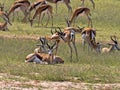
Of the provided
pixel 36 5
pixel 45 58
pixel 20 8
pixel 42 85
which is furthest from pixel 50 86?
pixel 36 5

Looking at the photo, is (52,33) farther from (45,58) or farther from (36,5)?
(36,5)

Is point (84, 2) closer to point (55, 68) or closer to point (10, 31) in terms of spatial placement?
point (10, 31)

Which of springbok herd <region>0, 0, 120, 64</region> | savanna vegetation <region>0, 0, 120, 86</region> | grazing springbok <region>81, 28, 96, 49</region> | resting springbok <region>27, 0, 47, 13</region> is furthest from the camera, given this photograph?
resting springbok <region>27, 0, 47, 13</region>

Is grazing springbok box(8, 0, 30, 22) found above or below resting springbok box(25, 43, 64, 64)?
above

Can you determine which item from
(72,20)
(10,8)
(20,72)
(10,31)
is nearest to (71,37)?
(20,72)

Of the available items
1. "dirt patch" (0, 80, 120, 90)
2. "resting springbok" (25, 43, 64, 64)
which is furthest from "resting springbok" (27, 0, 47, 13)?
"dirt patch" (0, 80, 120, 90)

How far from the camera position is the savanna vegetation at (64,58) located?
1212 centimetres

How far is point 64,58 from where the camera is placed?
15.1 meters

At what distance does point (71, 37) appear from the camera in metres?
15.7

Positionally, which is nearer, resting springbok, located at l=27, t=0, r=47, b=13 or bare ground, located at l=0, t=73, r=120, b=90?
bare ground, located at l=0, t=73, r=120, b=90

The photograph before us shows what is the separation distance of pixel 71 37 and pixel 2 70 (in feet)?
12.4

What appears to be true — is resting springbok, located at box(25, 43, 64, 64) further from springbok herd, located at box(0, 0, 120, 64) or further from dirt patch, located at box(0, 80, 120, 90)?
dirt patch, located at box(0, 80, 120, 90)

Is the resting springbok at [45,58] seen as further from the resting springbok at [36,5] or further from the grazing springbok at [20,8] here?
the resting springbok at [36,5]

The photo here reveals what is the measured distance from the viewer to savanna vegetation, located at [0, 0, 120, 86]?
39.8 ft
